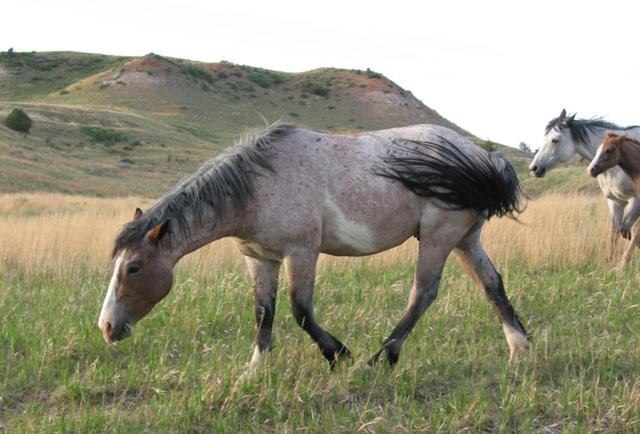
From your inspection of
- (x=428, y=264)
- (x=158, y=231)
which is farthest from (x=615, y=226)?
(x=158, y=231)

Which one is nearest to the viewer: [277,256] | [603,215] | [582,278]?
[277,256]

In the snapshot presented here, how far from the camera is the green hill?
37.7m

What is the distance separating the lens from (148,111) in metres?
75.8

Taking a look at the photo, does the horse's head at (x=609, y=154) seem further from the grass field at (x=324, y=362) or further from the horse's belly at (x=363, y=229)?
the horse's belly at (x=363, y=229)

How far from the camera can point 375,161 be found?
15.7 ft

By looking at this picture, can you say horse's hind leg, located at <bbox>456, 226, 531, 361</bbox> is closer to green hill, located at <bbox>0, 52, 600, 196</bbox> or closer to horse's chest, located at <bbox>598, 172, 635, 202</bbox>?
horse's chest, located at <bbox>598, 172, 635, 202</bbox>

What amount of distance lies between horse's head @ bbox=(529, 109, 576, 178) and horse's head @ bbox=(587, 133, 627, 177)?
6.94ft

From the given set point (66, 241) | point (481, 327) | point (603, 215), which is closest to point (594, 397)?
point (481, 327)

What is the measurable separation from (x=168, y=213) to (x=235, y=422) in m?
1.38

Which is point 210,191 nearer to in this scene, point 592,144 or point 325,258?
point 325,258

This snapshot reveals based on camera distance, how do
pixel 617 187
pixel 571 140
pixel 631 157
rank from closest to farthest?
pixel 631 157 → pixel 617 187 → pixel 571 140

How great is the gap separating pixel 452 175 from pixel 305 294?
136 centimetres

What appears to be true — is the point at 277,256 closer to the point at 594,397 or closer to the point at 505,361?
the point at 505,361

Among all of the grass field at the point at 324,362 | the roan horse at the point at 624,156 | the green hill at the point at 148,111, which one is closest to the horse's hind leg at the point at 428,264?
the grass field at the point at 324,362
